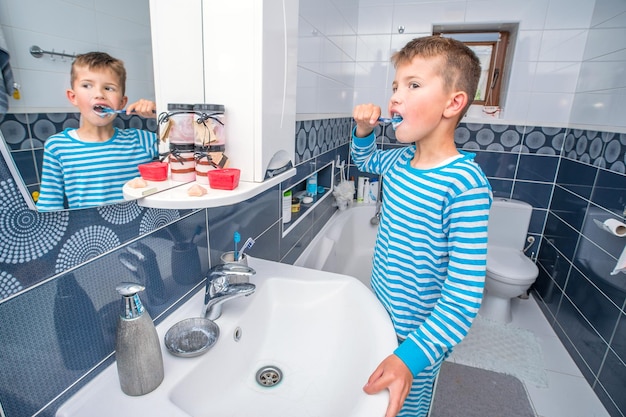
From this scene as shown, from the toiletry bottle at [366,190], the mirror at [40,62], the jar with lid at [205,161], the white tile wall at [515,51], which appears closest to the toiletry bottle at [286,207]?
the white tile wall at [515,51]

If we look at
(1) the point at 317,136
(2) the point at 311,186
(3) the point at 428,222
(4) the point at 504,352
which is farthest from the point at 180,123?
(4) the point at 504,352

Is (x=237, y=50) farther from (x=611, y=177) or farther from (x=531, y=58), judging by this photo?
(x=531, y=58)

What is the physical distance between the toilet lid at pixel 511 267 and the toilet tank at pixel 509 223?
0.10 metres

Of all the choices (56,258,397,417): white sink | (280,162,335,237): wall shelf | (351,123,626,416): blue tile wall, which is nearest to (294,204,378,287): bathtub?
(280,162,335,237): wall shelf

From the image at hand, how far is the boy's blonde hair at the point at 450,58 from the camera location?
79cm

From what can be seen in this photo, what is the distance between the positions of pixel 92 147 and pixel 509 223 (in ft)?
8.52

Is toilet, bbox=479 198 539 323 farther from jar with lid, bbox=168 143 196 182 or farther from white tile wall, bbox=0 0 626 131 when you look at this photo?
jar with lid, bbox=168 143 196 182

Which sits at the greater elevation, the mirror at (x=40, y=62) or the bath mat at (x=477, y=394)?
the mirror at (x=40, y=62)

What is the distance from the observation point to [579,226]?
1.96m

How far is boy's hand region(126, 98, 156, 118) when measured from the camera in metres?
0.60

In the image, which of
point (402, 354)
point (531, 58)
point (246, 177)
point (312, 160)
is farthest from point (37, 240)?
point (531, 58)

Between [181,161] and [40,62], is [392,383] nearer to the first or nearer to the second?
[181,161]

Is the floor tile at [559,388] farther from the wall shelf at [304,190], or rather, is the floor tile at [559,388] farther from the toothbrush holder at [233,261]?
the toothbrush holder at [233,261]

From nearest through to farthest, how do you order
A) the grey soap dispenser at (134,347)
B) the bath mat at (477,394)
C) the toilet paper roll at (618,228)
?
the grey soap dispenser at (134,347) → the toilet paper roll at (618,228) → the bath mat at (477,394)
